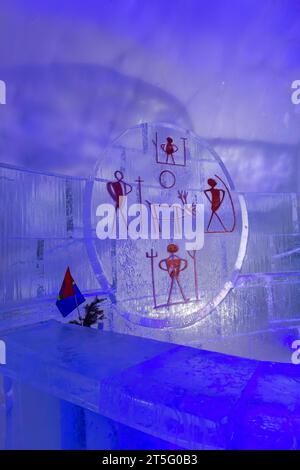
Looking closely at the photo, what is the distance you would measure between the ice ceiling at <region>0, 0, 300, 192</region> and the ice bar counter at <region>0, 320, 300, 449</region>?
1.45 metres

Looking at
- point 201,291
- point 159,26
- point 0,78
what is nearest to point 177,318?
point 201,291

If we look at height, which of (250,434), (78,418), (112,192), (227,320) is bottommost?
(227,320)

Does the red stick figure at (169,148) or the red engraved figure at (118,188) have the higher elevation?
the red stick figure at (169,148)

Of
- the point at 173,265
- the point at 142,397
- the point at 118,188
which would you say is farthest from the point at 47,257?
the point at 142,397

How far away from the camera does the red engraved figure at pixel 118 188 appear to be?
284 cm

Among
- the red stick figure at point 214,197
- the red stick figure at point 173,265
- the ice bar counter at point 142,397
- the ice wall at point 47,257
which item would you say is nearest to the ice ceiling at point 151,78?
the ice wall at point 47,257

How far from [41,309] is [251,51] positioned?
315 centimetres

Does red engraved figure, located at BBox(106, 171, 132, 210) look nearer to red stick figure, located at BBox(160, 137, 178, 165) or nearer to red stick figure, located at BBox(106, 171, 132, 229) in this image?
red stick figure, located at BBox(106, 171, 132, 229)

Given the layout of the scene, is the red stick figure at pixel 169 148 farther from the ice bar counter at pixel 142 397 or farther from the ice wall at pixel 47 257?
the ice bar counter at pixel 142 397

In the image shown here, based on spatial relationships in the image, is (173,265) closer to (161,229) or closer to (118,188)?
(161,229)

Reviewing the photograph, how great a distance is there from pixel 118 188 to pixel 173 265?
835 mm

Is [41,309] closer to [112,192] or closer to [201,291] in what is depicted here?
[112,192]

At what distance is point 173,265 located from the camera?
126 inches

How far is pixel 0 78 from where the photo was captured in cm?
230
